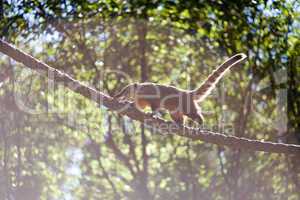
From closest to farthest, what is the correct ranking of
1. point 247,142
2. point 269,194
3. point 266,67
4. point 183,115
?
point 247,142 < point 183,115 < point 269,194 < point 266,67

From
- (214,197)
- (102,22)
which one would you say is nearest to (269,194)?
(214,197)

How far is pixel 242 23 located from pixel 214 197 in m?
1.79

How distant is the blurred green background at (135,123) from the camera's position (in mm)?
4730

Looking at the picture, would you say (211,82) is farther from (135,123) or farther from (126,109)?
(135,123)

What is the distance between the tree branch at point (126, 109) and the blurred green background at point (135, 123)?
172 centimetres

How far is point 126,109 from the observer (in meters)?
3.00

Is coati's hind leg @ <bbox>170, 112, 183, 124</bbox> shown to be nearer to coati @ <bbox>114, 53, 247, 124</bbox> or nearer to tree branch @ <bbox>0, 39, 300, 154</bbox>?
coati @ <bbox>114, 53, 247, 124</bbox>

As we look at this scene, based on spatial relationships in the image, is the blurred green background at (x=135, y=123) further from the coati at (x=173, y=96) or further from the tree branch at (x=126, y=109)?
the tree branch at (x=126, y=109)

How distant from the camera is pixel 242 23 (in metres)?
5.09

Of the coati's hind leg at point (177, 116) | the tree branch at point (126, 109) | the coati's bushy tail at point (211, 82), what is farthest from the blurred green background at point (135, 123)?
the tree branch at point (126, 109)

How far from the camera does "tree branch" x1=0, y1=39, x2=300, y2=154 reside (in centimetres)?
291

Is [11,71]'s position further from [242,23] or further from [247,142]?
[247,142]

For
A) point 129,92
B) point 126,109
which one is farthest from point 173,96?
point 126,109

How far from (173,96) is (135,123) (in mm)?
1666
